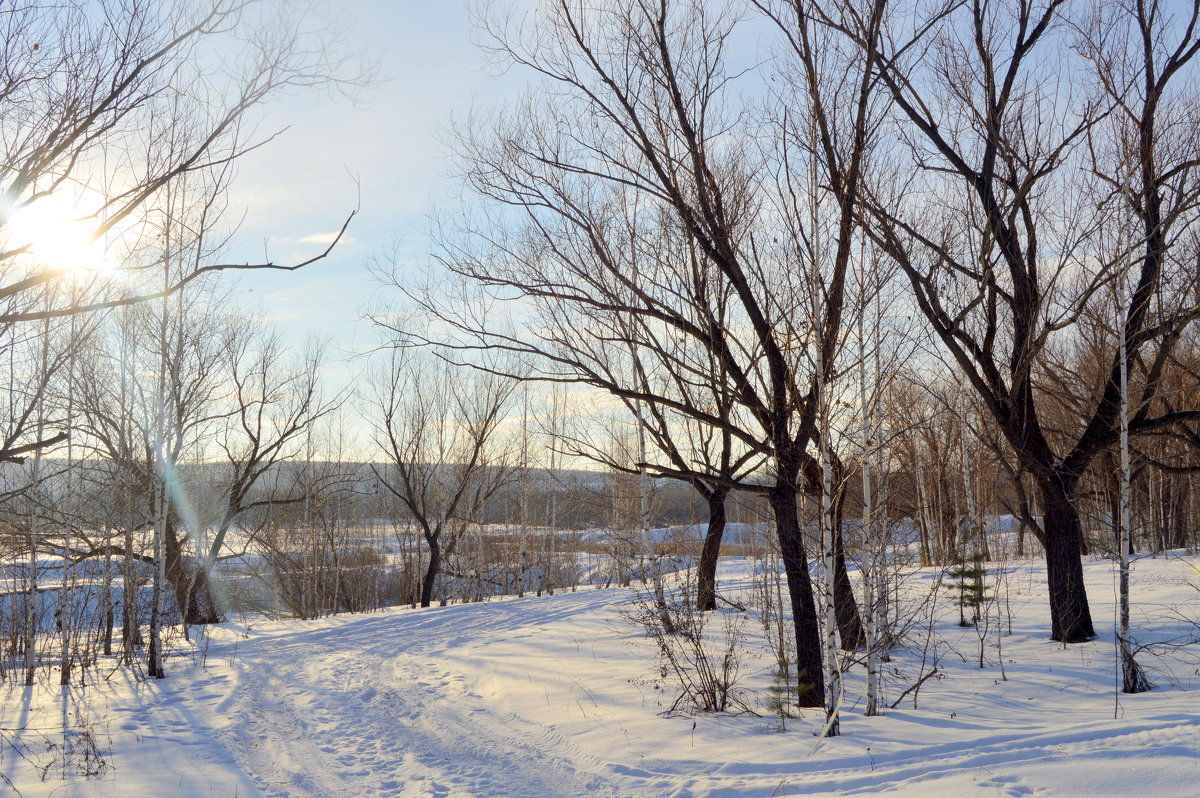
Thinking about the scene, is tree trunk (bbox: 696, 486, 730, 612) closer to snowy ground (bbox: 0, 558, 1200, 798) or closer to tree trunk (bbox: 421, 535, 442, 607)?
snowy ground (bbox: 0, 558, 1200, 798)

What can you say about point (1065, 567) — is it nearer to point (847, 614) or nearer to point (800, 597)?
point (847, 614)

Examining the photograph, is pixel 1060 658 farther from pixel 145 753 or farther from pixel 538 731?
pixel 145 753

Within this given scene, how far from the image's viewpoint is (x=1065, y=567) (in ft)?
31.9

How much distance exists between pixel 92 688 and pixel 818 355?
935 centimetres

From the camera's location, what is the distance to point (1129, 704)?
6.59m

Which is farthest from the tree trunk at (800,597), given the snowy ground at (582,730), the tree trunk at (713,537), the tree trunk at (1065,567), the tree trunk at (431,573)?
the tree trunk at (431,573)

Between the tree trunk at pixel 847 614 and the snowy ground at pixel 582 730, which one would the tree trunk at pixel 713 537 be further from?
the tree trunk at pixel 847 614

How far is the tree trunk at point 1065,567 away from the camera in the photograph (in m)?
9.65

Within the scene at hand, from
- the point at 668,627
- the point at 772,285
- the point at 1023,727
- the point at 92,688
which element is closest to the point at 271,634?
the point at 92,688

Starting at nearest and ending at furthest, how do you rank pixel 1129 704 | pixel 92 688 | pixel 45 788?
pixel 45 788, pixel 1129 704, pixel 92 688

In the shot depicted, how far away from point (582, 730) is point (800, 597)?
2.28 m

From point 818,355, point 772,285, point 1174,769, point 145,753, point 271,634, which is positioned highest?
point 772,285

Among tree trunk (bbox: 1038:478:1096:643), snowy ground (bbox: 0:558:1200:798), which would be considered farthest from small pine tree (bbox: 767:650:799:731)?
tree trunk (bbox: 1038:478:1096:643)

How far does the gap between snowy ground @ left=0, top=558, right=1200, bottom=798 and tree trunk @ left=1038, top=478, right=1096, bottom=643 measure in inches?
13.4
